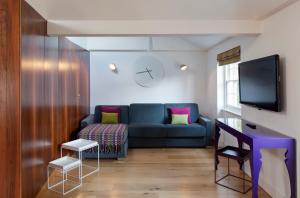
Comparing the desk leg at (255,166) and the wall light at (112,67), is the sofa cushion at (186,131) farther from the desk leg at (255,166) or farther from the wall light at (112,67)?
the desk leg at (255,166)

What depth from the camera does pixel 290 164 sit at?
2.20 metres

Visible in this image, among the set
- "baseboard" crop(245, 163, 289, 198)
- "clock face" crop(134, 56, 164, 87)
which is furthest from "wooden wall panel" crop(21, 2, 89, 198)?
"baseboard" crop(245, 163, 289, 198)

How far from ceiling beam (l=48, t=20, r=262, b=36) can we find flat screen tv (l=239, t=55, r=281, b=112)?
51cm

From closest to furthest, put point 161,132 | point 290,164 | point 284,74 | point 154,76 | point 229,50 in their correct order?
point 290,164
point 284,74
point 229,50
point 161,132
point 154,76

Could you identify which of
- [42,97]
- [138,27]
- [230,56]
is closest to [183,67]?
[230,56]

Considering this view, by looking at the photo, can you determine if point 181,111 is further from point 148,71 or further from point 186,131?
point 148,71

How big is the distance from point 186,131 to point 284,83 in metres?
2.41

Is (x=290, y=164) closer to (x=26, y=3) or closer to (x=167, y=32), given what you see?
(x=167, y=32)

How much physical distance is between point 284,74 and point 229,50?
166cm

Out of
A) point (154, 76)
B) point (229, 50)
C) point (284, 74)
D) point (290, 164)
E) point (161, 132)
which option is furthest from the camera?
point (154, 76)

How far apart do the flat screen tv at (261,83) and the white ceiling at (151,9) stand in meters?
0.59

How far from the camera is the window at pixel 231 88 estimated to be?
4.12 m

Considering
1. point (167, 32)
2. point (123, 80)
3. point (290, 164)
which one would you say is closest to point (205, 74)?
point (123, 80)

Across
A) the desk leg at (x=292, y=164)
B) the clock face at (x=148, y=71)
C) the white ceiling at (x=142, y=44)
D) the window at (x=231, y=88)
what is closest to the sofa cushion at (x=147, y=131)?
the clock face at (x=148, y=71)
